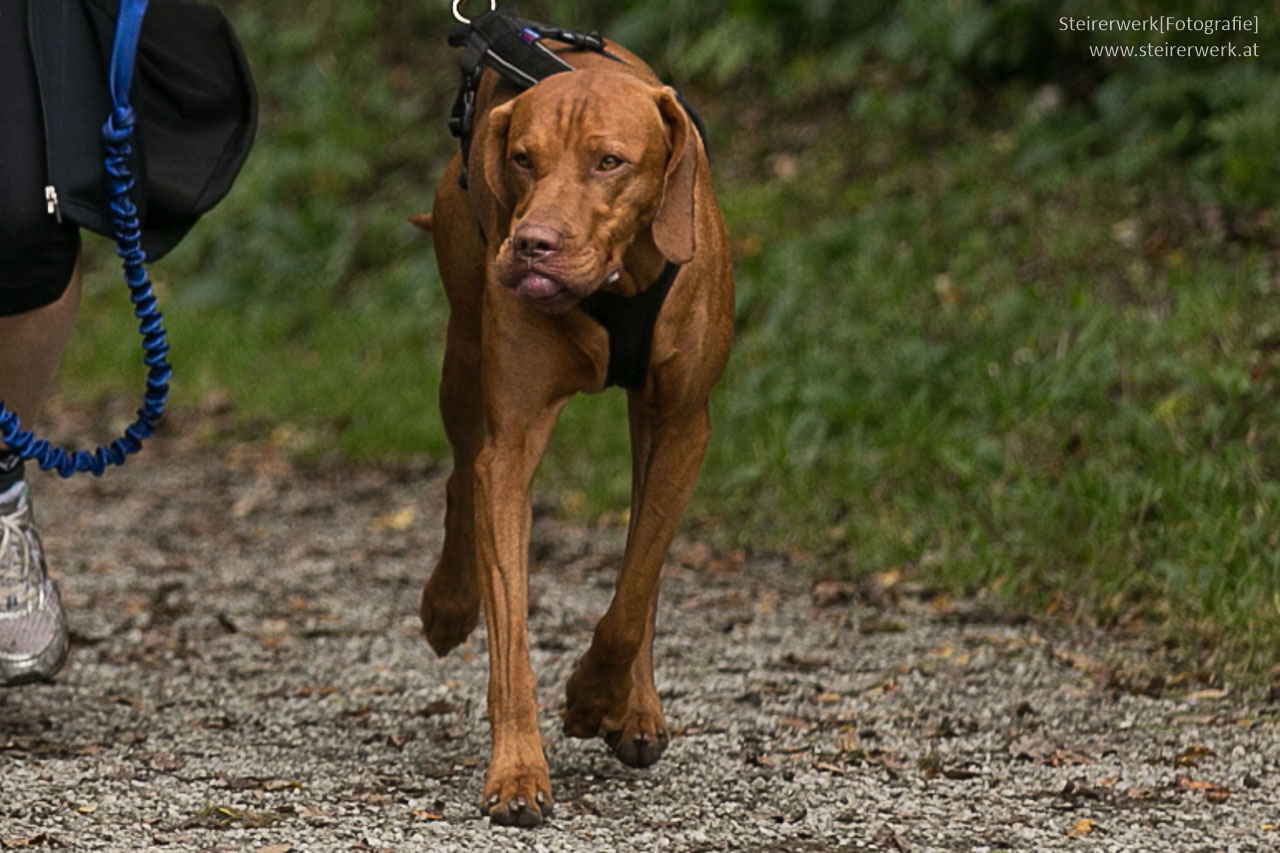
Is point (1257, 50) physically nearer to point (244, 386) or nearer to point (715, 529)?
point (715, 529)

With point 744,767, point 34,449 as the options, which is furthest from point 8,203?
point 744,767

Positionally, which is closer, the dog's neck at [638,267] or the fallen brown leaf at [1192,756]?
the dog's neck at [638,267]

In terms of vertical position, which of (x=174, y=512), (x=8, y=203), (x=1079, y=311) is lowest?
(x=174, y=512)

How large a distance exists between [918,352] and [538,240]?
4.35m

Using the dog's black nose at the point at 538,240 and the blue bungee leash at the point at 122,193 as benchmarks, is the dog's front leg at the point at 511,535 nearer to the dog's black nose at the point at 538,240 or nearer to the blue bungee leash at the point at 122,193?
the dog's black nose at the point at 538,240

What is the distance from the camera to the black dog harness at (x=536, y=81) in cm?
368

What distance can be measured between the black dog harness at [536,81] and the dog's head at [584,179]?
146mm

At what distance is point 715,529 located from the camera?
6.89 m

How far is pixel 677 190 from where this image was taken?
3541 mm

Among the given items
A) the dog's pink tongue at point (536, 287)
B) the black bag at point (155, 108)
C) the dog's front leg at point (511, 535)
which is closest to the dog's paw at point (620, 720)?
the dog's front leg at point (511, 535)

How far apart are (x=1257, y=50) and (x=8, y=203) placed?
639 centimetres

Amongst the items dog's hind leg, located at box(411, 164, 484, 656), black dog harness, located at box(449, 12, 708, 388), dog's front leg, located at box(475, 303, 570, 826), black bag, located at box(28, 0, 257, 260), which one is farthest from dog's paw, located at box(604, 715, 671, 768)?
black bag, located at box(28, 0, 257, 260)

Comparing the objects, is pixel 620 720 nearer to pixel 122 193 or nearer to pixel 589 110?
pixel 589 110

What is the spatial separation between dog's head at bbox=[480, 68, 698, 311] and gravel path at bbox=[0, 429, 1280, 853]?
108 cm
